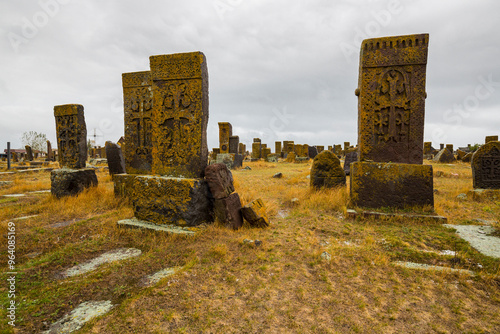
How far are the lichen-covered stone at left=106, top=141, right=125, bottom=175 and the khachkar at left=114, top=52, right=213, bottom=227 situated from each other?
5.03 metres

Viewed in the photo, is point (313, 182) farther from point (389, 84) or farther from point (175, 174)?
point (175, 174)

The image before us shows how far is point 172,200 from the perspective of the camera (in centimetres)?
354

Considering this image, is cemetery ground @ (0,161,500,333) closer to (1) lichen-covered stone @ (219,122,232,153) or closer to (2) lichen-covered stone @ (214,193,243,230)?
(2) lichen-covered stone @ (214,193,243,230)

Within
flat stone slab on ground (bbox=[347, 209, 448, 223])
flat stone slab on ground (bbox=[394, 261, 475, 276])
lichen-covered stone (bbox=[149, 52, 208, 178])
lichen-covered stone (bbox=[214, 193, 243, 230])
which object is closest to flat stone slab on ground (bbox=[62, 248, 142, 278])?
lichen-covered stone (bbox=[214, 193, 243, 230])

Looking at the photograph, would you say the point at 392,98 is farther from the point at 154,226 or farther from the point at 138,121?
the point at 138,121

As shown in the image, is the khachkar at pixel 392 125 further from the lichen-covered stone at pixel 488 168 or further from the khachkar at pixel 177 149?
the lichen-covered stone at pixel 488 168

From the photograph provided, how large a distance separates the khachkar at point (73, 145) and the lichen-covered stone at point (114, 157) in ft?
6.57

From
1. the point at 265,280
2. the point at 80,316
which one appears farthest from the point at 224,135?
the point at 80,316

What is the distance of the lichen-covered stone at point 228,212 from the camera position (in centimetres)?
360

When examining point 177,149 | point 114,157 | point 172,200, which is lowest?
point 172,200

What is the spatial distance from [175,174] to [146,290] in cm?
210

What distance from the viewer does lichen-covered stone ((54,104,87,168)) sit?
5816mm

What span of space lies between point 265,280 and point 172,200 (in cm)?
191

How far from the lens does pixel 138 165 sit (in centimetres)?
574
